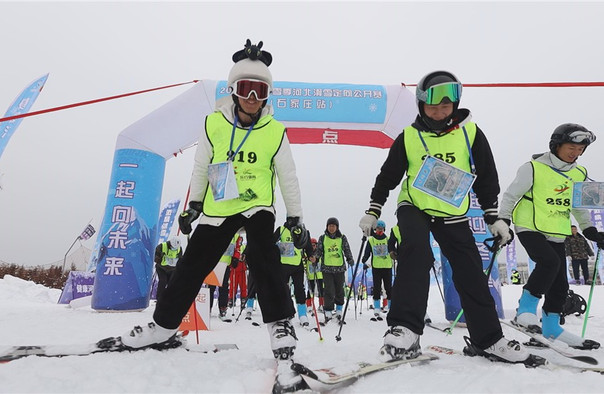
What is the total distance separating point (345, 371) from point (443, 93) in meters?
1.68

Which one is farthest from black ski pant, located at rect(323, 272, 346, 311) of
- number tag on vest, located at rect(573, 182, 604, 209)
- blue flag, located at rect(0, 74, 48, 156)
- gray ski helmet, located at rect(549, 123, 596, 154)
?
blue flag, located at rect(0, 74, 48, 156)

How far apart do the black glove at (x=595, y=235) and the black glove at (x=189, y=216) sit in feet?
10.7

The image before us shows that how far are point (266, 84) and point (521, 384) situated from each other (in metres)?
2.04

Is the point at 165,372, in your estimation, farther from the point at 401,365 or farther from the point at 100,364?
the point at 401,365

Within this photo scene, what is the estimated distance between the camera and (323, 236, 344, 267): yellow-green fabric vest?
6.80 m

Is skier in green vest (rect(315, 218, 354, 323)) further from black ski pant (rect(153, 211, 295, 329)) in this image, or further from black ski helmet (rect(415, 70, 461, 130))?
black ski helmet (rect(415, 70, 461, 130))

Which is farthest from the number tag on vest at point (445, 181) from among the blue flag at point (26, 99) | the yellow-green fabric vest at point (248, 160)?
the blue flag at point (26, 99)

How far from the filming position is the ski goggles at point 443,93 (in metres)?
→ 2.24

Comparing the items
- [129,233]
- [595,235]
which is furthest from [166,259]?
[595,235]

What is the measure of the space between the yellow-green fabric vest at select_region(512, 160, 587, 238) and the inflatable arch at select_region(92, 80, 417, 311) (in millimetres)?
3454

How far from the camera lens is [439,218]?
2.25 meters

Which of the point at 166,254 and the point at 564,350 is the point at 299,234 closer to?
the point at 564,350

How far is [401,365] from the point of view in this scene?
1793 millimetres

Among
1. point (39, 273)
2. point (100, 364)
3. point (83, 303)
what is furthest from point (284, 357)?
point (39, 273)
